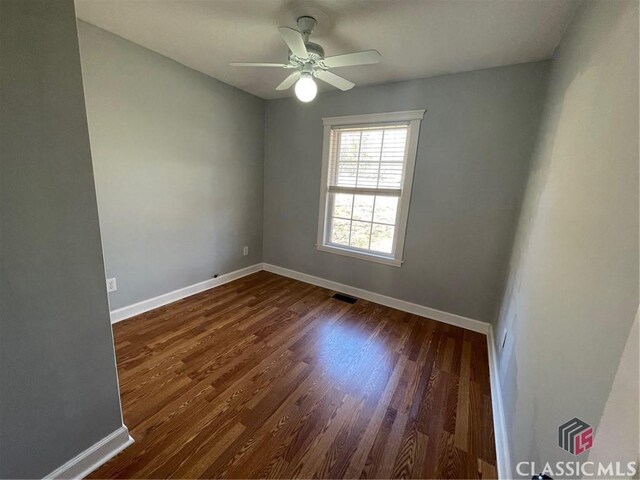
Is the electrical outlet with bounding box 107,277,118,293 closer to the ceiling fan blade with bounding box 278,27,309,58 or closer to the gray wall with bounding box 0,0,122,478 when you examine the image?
the gray wall with bounding box 0,0,122,478

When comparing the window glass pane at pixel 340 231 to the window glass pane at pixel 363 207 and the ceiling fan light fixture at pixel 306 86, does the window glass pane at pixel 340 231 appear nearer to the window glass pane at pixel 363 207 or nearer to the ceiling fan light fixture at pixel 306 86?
the window glass pane at pixel 363 207

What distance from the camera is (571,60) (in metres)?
1.41

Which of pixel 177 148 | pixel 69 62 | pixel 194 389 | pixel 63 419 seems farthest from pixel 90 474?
pixel 177 148

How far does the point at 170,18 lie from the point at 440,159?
248 cm

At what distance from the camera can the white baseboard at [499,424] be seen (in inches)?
50.4

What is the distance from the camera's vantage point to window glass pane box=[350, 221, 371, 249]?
315cm

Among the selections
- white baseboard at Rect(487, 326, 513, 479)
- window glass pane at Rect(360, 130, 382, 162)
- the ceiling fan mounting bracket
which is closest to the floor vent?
white baseboard at Rect(487, 326, 513, 479)

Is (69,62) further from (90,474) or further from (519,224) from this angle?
(519,224)

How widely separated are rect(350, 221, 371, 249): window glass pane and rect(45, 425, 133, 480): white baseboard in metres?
2.58

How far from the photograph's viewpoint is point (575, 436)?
2.34 feet

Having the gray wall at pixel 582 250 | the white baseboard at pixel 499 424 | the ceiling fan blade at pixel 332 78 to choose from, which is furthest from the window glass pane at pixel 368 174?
the white baseboard at pixel 499 424

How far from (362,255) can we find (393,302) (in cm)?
65

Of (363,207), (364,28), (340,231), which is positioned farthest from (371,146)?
(364,28)

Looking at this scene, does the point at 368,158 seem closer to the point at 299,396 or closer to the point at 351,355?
the point at 351,355
